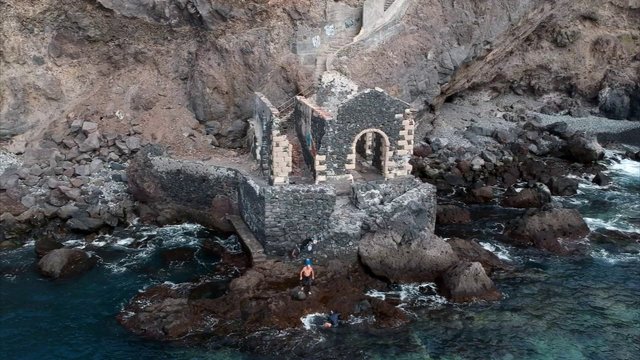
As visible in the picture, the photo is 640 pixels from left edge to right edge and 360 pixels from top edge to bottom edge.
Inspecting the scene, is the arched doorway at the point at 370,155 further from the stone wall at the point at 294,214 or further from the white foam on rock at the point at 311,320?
the white foam on rock at the point at 311,320

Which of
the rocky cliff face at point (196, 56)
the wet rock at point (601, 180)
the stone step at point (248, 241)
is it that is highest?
the rocky cliff face at point (196, 56)

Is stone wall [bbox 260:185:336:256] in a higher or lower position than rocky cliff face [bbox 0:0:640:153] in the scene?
lower

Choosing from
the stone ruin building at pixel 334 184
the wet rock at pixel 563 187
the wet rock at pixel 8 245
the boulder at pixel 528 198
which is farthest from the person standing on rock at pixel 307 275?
the wet rock at pixel 563 187

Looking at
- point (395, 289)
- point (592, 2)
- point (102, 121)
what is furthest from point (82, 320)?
point (592, 2)

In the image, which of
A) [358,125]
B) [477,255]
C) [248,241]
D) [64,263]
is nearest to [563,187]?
[477,255]

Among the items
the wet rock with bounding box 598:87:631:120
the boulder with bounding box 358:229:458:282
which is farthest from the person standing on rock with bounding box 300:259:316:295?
the wet rock with bounding box 598:87:631:120

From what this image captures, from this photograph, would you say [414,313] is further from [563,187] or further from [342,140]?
[563,187]

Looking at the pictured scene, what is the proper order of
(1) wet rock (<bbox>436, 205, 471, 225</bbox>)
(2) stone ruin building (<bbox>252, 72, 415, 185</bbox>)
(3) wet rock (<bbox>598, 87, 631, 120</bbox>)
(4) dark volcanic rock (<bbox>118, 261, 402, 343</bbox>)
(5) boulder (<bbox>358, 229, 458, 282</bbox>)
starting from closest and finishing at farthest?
(4) dark volcanic rock (<bbox>118, 261, 402, 343</bbox>) < (5) boulder (<bbox>358, 229, 458, 282</bbox>) < (2) stone ruin building (<bbox>252, 72, 415, 185</bbox>) < (1) wet rock (<bbox>436, 205, 471, 225</bbox>) < (3) wet rock (<bbox>598, 87, 631, 120</bbox>)

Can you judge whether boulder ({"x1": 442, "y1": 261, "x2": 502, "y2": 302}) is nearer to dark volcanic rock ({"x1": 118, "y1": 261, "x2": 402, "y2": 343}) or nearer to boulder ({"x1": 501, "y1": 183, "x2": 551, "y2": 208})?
dark volcanic rock ({"x1": 118, "y1": 261, "x2": 402, "y2": 343})
